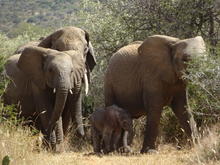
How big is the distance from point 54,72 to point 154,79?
2.14m

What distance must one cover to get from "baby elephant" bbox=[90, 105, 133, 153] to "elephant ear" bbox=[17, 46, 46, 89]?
5.85 ft

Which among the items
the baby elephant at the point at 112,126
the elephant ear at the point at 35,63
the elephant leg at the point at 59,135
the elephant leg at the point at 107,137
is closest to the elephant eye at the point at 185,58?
the baby elephant at the point at 112,126

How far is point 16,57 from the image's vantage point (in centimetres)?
1523

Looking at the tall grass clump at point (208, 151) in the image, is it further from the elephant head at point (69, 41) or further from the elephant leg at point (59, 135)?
the elephant head at point (69, 41)

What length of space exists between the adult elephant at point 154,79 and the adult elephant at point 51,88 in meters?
1.06

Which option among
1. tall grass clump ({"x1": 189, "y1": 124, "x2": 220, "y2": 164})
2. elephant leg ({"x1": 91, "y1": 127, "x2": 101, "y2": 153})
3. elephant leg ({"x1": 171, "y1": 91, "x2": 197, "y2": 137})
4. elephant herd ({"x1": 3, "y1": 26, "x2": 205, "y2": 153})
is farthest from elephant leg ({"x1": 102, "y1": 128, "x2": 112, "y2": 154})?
tall grass clump ({"x1": 189, "y1": 124, "x2": 220, "y2": 164})

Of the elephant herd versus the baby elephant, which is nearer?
the baby elephant

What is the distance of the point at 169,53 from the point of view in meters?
12.1

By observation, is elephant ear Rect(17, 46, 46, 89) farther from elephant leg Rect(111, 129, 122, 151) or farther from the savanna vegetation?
elephant leg Rect(111, 129, 122, 151)

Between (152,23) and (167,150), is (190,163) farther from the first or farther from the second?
(152,23)

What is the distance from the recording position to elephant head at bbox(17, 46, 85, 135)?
12.0 meters

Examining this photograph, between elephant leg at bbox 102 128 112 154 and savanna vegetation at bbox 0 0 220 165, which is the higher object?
savanna vegetation at bbox 0 0 220 165

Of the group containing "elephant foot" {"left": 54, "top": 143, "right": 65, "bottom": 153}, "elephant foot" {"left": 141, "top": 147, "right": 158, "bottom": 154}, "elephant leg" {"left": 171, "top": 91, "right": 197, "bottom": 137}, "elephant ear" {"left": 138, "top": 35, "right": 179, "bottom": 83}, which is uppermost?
"elephant ear" {"left": 138, "top": 35, "right": 179, "bottom": 83}

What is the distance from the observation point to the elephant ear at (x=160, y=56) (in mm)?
11945
